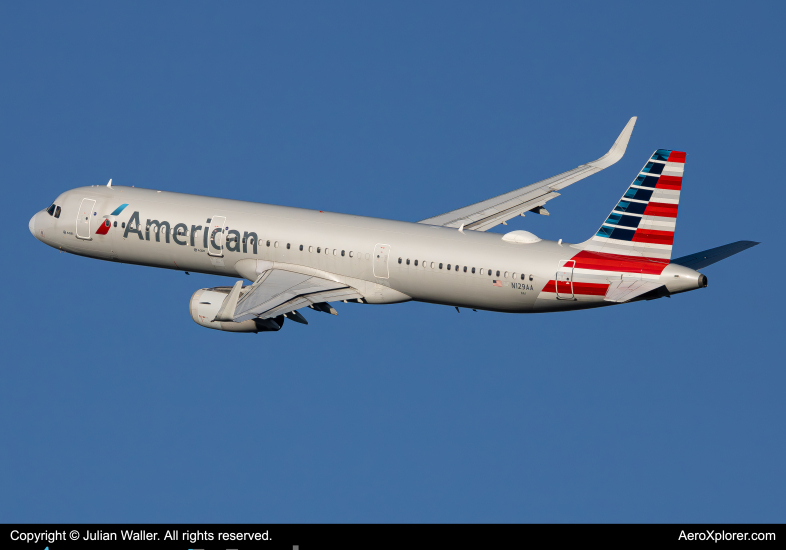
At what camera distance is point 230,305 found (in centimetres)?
6400

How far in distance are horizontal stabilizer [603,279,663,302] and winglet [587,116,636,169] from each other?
15798 mm

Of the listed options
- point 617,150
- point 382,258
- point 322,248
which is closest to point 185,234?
point 322,248

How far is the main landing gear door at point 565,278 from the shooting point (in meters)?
62.4

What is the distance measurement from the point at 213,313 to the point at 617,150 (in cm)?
2669

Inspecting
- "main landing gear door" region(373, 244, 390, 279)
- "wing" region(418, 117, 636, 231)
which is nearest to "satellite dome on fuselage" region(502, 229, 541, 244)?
"wing" region(418, 117, 636, 231)

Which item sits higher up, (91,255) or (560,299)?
(91,255)

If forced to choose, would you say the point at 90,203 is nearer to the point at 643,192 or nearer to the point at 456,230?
the point at 456,230

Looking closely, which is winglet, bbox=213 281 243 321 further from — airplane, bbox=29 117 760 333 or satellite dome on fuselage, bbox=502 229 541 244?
satellite dome on fuselage, bbox=502 229 541 244

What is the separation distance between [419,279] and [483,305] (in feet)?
11.7

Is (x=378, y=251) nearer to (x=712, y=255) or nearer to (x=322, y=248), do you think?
(x=322, y=248)

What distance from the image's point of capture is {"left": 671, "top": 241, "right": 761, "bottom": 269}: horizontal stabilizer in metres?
62.2

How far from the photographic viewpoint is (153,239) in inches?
2736

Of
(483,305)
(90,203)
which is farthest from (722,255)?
(90,203)

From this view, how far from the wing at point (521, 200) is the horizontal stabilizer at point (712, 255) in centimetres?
1210
